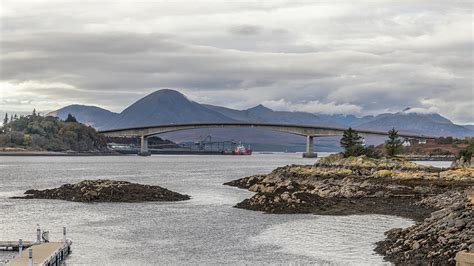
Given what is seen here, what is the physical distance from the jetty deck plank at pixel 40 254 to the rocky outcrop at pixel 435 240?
52.1ft

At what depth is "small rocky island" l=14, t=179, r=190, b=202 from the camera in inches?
2441

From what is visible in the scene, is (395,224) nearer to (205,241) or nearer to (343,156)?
(205,241)

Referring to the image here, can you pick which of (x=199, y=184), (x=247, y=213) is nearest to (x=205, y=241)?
(x=247, y=213)

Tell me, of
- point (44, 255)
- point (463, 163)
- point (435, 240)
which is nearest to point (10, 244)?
point (44, 255)

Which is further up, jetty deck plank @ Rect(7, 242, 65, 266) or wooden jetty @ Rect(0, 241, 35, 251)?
jetty deck plank @ Rect(7, 242, 65, 266)

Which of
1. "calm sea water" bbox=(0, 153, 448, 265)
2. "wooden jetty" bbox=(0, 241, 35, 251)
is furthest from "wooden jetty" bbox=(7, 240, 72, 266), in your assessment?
"wooden jetty" bbox=(0, 241, 35, 251)

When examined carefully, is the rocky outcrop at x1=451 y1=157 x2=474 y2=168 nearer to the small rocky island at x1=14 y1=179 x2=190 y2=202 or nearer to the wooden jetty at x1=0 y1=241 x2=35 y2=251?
the small rocky island at x1=14 y1=179 x2=190 y2=202

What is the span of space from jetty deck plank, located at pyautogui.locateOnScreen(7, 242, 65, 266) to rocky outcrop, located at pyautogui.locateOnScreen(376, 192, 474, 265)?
1589 centimetres

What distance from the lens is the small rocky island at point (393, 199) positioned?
32000 millimetres

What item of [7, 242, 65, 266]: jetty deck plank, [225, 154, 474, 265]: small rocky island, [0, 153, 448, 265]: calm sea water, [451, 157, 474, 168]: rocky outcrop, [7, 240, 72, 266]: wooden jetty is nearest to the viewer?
[7, 240, 72, 266]: wooden jetty

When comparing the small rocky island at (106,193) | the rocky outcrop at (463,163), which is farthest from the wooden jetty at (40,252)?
the rocky outcrop at (463,163)

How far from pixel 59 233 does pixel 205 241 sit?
985 centimetres

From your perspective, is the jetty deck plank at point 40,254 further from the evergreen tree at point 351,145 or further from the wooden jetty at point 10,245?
the evergreen tree at point 351,145

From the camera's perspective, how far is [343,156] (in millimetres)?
112500
